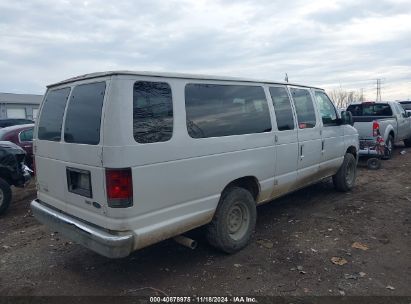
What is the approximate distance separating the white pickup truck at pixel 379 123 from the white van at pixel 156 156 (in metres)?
6.19

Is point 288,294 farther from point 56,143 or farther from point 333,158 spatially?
point 333,158

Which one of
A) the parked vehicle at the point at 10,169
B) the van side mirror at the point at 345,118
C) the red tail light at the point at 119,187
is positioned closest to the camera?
the red tail light at the point at 119,187

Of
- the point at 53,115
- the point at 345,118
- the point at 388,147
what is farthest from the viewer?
the point at 388,147

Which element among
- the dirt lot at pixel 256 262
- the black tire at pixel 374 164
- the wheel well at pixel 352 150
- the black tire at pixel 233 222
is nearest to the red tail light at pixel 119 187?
the dirt lot at pixel 256 262

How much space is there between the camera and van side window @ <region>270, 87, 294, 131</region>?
5.23 meters

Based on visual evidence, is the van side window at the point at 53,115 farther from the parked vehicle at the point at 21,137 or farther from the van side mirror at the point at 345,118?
the parked vehicle at the point at 21,137

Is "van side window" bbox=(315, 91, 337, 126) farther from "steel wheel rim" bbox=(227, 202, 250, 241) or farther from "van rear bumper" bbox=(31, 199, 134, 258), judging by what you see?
"van rear bumper" bbox=(31, 199, 134, 258)

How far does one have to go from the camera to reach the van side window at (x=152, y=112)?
11.3ft

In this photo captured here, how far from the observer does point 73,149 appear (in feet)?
12.3

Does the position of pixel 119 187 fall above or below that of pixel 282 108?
below

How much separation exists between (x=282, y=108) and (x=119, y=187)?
299 centimetres

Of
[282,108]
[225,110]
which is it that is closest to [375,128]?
[282,108]

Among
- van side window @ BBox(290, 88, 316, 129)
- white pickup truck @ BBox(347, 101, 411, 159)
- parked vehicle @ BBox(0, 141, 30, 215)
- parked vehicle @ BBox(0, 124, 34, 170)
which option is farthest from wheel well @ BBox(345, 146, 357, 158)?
parked vehicle @ BBox(0, 124, 34, 170)

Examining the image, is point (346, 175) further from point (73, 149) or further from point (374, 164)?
point (73, 149)
